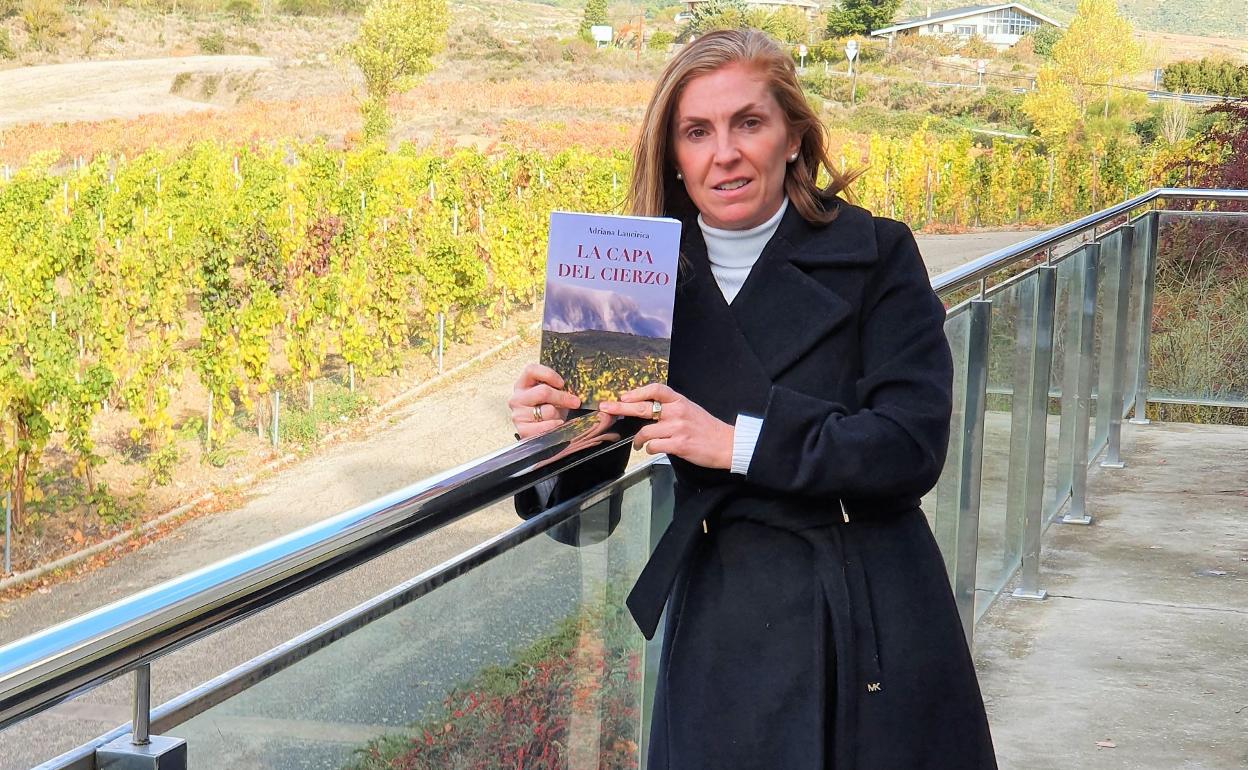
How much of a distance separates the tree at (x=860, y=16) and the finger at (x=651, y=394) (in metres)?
55.1

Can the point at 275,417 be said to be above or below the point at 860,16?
below

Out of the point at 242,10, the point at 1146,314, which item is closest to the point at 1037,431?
the point at 1146,314

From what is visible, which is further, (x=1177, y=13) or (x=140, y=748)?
(x=1177, y=13)

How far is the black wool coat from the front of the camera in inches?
55.4

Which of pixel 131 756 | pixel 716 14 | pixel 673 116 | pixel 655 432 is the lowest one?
pixel 131 756

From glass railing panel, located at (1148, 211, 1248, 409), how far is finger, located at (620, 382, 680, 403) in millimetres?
4680

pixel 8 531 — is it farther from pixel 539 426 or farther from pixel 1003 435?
pixel 539 426

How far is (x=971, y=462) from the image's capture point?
308 cm

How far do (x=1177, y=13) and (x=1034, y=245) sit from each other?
210 ft

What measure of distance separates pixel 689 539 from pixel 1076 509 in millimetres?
3417

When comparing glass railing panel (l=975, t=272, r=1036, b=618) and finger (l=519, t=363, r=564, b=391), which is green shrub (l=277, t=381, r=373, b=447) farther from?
finger (l=519, t=363, r=564, b=391)

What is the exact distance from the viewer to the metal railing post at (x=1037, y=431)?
3648 mm

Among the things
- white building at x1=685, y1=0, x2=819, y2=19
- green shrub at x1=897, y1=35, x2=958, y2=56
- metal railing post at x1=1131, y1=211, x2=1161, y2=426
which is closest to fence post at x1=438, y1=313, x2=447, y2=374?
metal railing post at x1=1131, y1=211, x2=1161, y2=426

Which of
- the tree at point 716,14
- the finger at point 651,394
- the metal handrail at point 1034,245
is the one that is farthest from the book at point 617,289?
the tree at point 716,14
